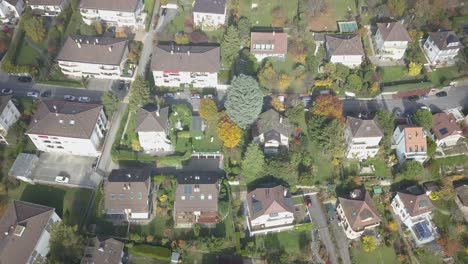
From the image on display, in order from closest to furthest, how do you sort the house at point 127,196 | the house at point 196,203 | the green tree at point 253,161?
the house at point 127,196, the house at point 196,203, the green tree at point 253,161

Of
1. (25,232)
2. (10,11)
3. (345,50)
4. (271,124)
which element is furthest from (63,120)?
(345,50)

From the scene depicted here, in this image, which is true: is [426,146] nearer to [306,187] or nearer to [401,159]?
[401,159]

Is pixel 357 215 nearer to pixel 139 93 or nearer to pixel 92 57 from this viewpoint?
pixel 139 93

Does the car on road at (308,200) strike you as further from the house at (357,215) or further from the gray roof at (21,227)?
the gray roof at (21,227)

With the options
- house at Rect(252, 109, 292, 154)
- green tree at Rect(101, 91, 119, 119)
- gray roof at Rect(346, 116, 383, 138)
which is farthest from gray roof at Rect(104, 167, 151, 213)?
gray roof at Rect(346, 116, 383, 138)

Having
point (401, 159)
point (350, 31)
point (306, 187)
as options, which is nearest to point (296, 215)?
point (306, 187)

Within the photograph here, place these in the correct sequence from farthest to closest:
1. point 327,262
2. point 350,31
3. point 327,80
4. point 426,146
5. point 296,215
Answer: point 350,31, point 327,80, point 426,146, point 296,215, point 327,262

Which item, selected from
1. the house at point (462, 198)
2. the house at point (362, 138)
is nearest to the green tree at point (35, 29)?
the house at point (362, 138)
